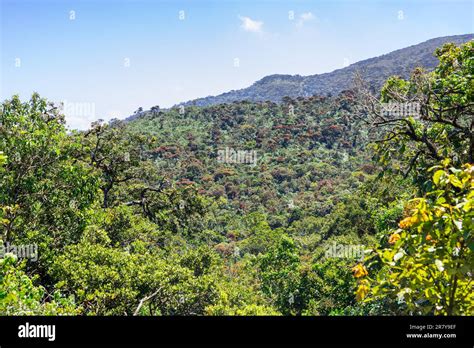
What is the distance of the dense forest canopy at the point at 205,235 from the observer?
245 cm

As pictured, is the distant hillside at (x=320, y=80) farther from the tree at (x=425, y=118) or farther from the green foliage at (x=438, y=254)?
the green foliage at (x=438, y=254)

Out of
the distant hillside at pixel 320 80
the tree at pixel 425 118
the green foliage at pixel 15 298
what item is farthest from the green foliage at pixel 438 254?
the distant hillside at pixel 320 80

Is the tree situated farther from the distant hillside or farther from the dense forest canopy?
the distant hillside

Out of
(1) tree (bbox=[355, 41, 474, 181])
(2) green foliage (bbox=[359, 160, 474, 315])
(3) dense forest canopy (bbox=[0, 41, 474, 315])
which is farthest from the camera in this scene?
(1) tree (bbox=[355, 41, 474, 181])

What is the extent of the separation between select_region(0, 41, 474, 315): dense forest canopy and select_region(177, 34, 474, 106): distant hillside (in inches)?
4330

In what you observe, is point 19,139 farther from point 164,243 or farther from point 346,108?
point 346,108

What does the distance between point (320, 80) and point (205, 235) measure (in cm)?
12643

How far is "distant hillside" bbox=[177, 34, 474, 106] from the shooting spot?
132500 mm

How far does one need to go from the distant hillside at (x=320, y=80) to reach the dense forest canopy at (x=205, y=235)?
110 meters

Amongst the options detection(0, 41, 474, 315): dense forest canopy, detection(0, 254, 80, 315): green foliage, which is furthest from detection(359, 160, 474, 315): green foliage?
detection(0, 254, 80, 315): green foliage

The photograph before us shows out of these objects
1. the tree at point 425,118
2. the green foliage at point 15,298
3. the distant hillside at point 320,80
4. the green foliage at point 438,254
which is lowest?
the green foliage at point 15,298

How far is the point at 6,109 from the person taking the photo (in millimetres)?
9016
